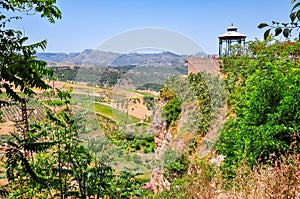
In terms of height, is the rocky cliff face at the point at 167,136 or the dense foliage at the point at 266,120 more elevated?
the dense foliage at the point at 266,120

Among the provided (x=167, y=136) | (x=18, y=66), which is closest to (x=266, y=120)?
(x=167, y=136)

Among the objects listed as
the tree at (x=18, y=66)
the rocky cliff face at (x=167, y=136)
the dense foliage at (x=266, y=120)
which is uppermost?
the tree at (x=18, y=66)

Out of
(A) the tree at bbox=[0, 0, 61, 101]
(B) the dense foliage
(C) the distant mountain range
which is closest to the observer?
(A) the tree at bbox=[0, 0, 61, 101]

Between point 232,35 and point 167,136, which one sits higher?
point 232,35

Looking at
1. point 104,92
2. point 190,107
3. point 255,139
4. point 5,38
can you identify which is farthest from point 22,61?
point 190,107

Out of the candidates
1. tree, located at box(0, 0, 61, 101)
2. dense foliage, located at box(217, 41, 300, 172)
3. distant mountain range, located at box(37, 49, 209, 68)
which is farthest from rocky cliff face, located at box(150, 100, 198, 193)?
tree, located at box(0, 0, 61, 101)

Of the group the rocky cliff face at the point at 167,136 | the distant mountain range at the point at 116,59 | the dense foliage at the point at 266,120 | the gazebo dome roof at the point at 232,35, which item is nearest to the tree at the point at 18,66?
the distant mountain range at the point at 116,59

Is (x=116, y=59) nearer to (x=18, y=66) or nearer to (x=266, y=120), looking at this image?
(x=266, y=120)

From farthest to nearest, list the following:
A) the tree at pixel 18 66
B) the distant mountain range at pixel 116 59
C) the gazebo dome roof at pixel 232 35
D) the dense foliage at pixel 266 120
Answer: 1. the gazebo dome roof at pixel 232 35
2. the dense foliage at pixel 266 120
3. the distant mountain range at pixel 116 59
4. the tree at pixel 18 66

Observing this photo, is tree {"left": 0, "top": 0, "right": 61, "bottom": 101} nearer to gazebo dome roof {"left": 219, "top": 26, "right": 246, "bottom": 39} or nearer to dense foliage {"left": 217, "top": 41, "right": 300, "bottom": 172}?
dense foliage {"left": 217, "top": 41, "right": 300, "bottom": 172}

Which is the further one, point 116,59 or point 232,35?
point 232,35

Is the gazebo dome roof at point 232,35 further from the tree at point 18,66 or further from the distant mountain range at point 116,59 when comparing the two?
the tree at point 18,66

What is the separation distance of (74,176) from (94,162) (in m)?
0.28

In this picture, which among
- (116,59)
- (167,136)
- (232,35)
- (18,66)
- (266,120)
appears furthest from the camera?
(232,35)
